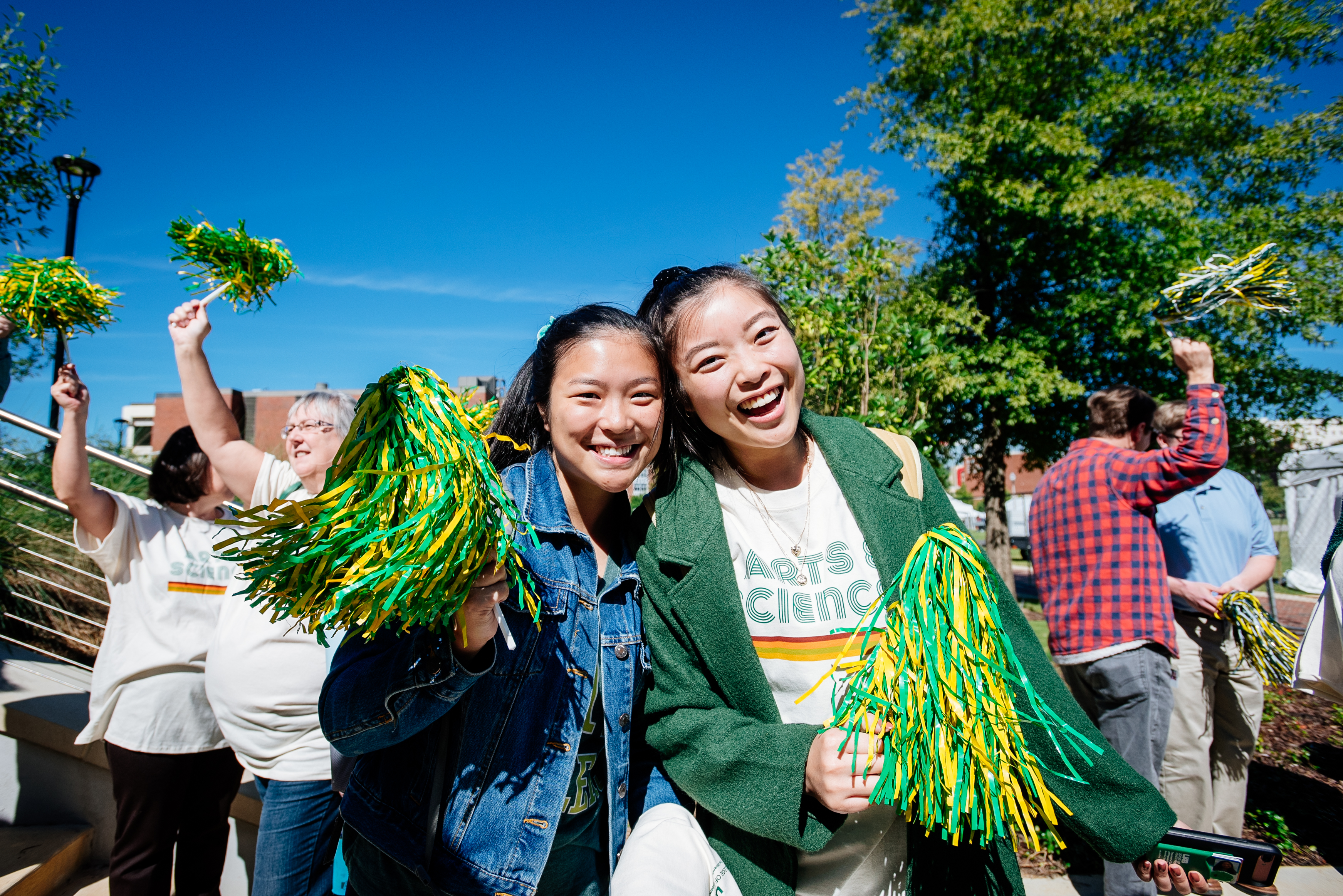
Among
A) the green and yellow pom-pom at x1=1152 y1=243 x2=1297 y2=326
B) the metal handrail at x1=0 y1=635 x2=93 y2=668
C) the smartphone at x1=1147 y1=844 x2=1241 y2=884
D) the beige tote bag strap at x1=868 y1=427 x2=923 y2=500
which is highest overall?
the green and yellow pom-pom at x1=1152 y1=243 x2=1297 y2=326

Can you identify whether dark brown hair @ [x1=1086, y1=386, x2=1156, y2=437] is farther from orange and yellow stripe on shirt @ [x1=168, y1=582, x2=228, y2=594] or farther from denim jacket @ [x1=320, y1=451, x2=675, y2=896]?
orange and yellow stripe on shirt @ [x1=168, y1=582, x2=228, y2=594]

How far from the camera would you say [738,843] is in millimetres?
1583

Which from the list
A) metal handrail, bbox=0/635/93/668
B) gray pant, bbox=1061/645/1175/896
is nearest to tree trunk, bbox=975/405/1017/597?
gray pant, bbox=1061/645/1175/896

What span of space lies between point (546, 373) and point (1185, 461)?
9.20 feet

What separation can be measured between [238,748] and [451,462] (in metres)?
1.93

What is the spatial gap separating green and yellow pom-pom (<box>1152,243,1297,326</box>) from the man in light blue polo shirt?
1.92 feet

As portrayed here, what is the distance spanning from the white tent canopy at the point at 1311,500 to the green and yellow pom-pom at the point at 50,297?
11.9 metres

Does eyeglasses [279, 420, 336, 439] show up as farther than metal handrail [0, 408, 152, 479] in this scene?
No

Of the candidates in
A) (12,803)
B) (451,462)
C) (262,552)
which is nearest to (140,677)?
(12,803)

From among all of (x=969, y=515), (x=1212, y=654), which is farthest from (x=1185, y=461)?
(x=969, y=515)

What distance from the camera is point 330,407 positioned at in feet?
8.13

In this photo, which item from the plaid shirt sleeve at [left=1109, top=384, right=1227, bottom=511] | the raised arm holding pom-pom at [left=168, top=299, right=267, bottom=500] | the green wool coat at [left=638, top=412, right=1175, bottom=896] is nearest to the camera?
the green wool coat at [left=638, top=412, right=1175, bottom=896]

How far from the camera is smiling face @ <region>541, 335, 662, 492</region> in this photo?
161 cm

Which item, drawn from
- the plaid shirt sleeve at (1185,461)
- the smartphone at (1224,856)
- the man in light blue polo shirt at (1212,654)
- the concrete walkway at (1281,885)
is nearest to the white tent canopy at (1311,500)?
the man in light blue polo shirt at (1212,654)
